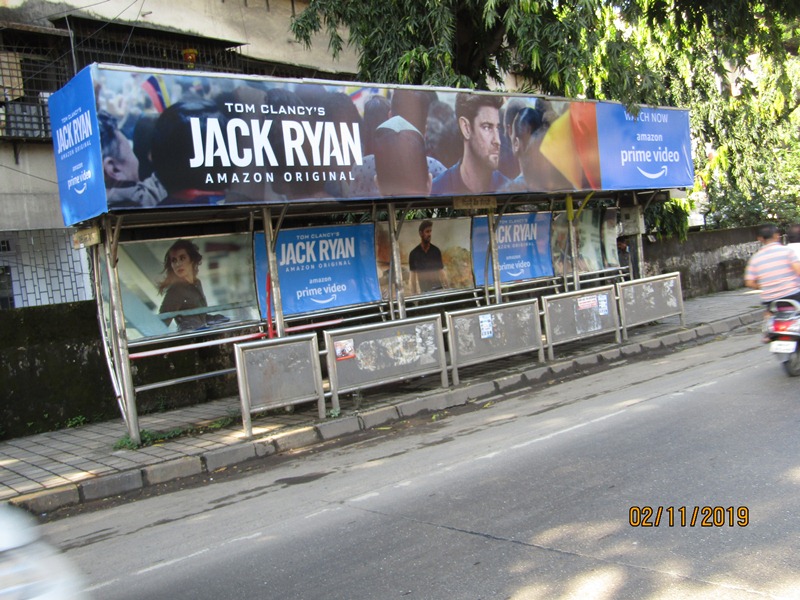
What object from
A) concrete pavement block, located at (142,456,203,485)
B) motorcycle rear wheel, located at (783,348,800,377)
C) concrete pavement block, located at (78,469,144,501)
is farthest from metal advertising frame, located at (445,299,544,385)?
concrete pavement block, located at (78,469,144,501)

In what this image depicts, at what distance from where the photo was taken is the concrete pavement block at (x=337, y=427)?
836 cm

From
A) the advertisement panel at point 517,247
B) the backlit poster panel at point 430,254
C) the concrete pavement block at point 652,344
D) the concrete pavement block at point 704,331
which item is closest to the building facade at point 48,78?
the backlit poster panel at point 430,254

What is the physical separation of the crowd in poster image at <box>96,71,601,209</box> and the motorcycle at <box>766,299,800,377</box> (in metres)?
4.30

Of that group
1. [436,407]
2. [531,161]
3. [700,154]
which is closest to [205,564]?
[436,407]

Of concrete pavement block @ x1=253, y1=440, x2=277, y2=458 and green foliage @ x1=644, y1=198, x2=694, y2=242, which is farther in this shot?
green foliage @ x1=644, y1=198, x2=694, y2=242

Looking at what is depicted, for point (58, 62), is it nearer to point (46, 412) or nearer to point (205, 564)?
point (46, 412)

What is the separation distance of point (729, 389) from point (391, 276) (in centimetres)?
503

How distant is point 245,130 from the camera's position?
8172 mm

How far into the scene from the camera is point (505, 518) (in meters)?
4.75

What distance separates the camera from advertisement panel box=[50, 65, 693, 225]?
24.1ft

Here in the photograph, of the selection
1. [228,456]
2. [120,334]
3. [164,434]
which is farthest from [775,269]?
[120,334]

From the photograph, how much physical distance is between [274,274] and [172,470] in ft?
9.96
